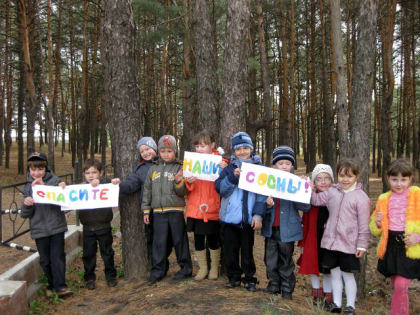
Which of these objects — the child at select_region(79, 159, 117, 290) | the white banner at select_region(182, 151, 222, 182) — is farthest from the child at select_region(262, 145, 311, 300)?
the child at select_region(79, 159, 117, 290)

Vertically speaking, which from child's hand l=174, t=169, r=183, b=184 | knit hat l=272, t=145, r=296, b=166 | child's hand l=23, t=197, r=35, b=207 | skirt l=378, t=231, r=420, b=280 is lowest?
skirt l=378, t=231, r=420, b=280

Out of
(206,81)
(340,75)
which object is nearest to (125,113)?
(206,81)

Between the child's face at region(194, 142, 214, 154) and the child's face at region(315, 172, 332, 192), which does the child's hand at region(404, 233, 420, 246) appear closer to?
the child's face at region(315, 172, 332, 192)

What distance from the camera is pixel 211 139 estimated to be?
4727 mm

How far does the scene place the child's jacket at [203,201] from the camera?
4531mm

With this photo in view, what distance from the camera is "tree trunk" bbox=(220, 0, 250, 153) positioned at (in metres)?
5.28

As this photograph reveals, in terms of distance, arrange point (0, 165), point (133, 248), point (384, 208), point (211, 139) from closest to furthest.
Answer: point (384, 208) → point (211, 139) → point (133, 248) → point (0, 165)

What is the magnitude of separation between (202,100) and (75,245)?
3.65 metres

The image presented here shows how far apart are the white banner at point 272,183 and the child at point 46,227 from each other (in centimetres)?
234

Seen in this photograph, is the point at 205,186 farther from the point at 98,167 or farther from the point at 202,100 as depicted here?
the point at 202,100

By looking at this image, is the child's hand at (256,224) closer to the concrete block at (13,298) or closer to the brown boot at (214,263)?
the brown boot at (214,263)

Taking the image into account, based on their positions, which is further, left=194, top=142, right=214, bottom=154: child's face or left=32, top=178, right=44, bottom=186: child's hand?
→ left=194, top=142, right=214, bottom=154: child's face

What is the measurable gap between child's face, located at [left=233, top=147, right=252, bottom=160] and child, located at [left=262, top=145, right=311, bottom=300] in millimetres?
330

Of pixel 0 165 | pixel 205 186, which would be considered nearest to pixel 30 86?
pixel 0 165
